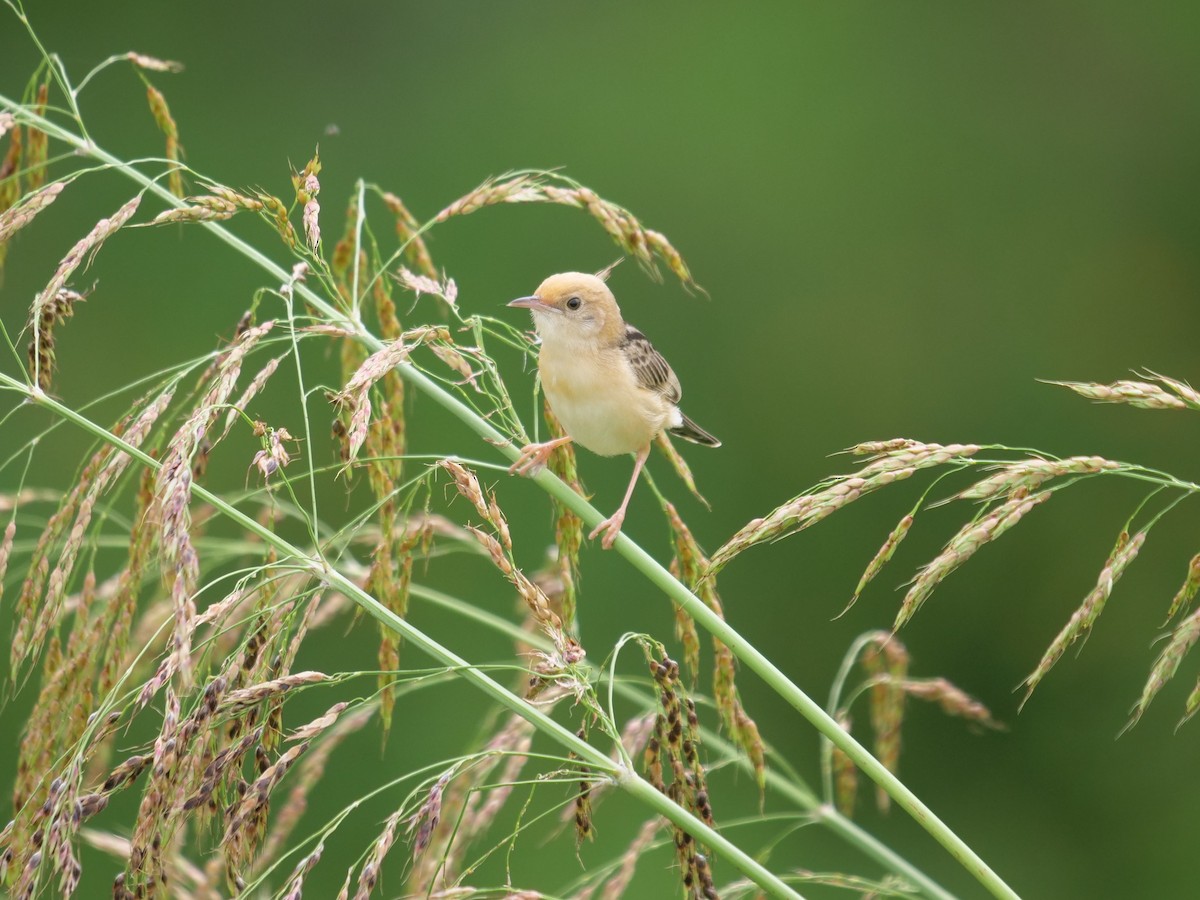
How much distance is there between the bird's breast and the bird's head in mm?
109

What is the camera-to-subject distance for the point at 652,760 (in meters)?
2.46

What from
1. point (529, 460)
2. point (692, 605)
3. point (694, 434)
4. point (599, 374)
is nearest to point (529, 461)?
point (529, 460)

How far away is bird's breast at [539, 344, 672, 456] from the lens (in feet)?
12.2

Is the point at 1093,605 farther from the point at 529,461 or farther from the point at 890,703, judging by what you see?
the point at 890,703

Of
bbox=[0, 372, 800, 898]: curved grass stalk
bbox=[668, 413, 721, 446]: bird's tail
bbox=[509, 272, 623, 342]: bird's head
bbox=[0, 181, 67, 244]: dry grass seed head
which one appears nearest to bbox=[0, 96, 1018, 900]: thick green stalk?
bbox=[0, 181, 67, 244]: dry grass seed head

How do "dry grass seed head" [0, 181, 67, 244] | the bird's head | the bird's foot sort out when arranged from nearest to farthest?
"dry grass seed head" [0, 181, 67, 244], the bird's foot, the bird's head

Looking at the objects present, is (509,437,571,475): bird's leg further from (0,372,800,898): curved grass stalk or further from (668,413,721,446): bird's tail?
(668,413,721,446): bird's tail

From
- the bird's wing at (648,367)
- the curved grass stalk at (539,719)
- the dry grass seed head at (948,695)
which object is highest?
the curved grass stalk at (539,719)

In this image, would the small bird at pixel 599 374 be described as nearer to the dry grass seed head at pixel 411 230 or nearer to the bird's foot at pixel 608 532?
the bird's foot at pixel 608 532

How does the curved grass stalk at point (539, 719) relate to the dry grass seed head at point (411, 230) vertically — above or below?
below

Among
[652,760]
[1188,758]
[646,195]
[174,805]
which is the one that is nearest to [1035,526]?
[1188,758]

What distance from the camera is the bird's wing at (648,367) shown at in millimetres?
4094

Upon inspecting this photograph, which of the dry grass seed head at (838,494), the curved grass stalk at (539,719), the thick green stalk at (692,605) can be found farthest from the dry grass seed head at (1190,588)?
the curved grass stalk at (539,719)

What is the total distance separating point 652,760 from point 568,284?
2.03 meters
